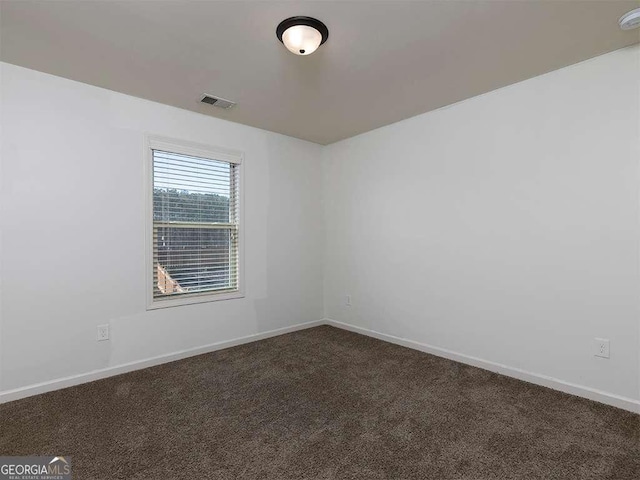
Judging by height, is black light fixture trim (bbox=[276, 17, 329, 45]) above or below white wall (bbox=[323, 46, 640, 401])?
above

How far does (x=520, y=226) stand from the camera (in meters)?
2.70

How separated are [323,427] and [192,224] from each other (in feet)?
7.41

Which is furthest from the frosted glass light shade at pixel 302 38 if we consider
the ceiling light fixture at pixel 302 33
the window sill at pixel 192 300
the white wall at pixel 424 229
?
the window sill at pixel 192 300

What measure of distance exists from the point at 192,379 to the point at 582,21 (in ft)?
11.9

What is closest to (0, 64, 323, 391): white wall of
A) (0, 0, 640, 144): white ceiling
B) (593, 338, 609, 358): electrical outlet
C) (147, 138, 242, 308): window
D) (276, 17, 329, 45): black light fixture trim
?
(147, 138, 242, 308): window

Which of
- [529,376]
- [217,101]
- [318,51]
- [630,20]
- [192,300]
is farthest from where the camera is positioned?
[192,300]

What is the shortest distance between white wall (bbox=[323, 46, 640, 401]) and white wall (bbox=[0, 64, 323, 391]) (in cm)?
178

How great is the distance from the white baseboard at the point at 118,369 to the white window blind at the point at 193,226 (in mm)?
538

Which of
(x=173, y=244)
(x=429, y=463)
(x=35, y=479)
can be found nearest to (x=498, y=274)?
(x=429, y=463)

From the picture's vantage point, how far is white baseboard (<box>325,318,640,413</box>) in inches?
87.7

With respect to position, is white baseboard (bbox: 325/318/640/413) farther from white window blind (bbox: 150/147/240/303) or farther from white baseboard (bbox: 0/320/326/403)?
white window blind (bbox: 150/147/240/303)

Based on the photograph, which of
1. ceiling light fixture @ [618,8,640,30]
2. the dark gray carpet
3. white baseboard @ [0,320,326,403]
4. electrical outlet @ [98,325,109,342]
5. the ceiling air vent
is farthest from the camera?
the ceiling air vent

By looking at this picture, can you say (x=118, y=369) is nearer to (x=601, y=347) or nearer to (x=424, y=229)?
(x=424, y=229)

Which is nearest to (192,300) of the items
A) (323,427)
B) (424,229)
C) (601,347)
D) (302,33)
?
(323,427)
